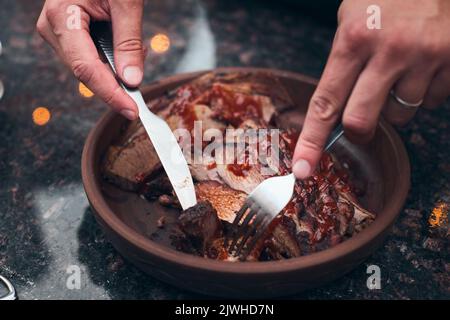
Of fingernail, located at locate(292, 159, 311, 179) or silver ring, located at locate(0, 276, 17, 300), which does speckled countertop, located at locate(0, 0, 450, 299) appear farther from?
fingernail, located at locate(292, 159, 311, 179)

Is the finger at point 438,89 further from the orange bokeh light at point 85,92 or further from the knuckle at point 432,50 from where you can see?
the orange bokeh light at point 85,92

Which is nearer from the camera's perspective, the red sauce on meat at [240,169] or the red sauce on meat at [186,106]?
the red sauce on meat at [240,169]

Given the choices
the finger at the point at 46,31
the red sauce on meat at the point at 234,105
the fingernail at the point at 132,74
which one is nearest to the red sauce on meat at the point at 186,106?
the red sauce on meat at the point at 234,105

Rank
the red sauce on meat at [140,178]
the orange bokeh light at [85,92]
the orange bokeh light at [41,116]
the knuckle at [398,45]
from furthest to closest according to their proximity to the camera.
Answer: the orange bokeh light at [85,92] → the orange bokeh light at [41,116] → the red sauce on meat at [140,178] → the knuckle at [398,45]

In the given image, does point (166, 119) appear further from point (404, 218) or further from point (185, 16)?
point (185, 16)

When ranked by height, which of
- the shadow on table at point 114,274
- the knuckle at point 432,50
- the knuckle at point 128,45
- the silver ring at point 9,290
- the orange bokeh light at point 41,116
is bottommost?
the shadow on table at point 114,274

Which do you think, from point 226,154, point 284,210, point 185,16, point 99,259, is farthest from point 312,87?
point 185,16
